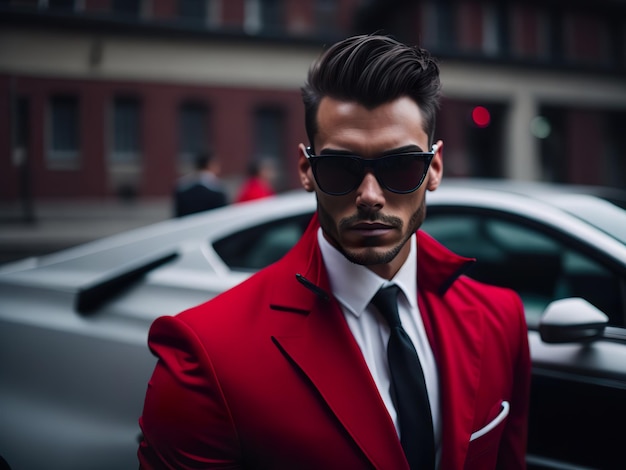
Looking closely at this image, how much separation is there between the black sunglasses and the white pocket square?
1.96 ft

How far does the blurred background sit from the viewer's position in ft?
63.6

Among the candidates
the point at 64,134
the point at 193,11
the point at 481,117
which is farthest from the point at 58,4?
the point at 193,11

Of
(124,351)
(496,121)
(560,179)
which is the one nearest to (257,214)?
(124,351)

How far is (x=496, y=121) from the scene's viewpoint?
75.2 ft

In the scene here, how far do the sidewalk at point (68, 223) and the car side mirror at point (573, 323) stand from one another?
8.62 m

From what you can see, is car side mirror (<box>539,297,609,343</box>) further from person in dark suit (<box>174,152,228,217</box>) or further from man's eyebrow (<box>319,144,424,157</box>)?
person in dark suit (<box>174,152,228,217</box>)

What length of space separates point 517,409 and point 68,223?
18117 millimetres

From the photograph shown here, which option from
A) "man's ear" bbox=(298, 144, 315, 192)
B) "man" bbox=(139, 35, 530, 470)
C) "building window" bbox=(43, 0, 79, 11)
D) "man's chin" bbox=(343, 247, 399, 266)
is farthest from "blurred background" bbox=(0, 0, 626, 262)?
"man's chin" bbox=(343, 247, 399, 266)

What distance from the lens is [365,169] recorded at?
4.09 feet

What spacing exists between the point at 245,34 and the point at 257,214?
1858 cm

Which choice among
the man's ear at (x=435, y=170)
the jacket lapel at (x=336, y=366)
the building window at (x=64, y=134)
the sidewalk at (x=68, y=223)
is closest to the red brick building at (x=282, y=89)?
the building window at (x=64, y=134)

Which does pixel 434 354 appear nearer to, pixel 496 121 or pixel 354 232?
pixel 354 232

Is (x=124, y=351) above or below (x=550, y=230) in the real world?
below

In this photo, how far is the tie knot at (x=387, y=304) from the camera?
1.33m
